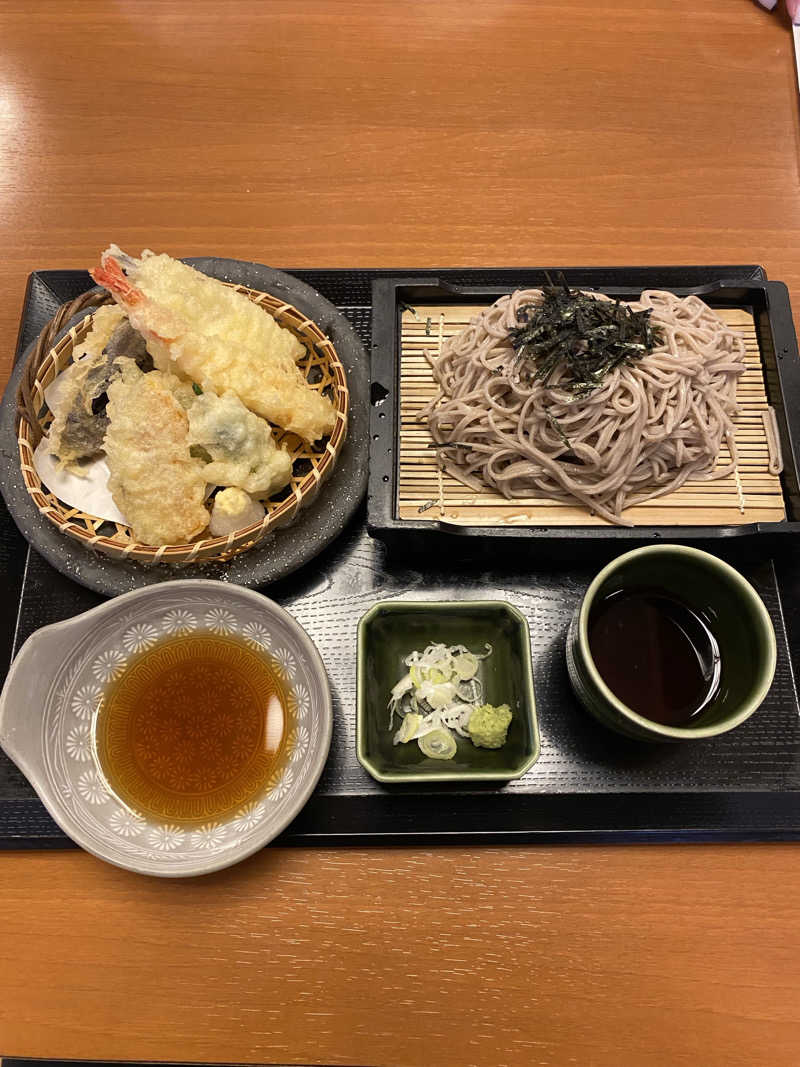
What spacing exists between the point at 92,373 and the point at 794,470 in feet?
5.50

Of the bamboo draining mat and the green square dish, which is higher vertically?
the bamboo draining mat

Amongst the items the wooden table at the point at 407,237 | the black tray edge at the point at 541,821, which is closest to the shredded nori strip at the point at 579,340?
the wooden table at the point at 407,237

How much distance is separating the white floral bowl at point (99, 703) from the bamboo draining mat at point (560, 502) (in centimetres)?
44

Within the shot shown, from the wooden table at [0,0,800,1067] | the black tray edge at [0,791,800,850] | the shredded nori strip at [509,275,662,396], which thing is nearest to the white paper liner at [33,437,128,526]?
the wooden table at [0,0,800,1067]

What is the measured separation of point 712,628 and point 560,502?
1.41 feet

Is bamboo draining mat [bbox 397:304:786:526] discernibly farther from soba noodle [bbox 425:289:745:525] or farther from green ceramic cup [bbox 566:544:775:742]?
green ceramic cup [bbox 566:544:775:742]

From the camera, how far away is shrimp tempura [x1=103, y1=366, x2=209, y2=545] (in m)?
1.58

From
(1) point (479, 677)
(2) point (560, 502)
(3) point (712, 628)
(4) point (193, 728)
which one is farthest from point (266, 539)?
(3) point (712, 628)

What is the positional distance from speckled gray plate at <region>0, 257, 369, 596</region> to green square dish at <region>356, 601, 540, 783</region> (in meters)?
0.26

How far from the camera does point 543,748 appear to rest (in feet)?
5.04

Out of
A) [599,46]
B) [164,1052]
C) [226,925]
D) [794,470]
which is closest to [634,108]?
[599,46]

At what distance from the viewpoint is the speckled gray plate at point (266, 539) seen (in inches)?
62.9

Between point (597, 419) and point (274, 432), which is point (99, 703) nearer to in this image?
point (274, 432)

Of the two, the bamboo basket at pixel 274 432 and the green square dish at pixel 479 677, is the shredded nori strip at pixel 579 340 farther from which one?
the green square dish at pixel 479 677
